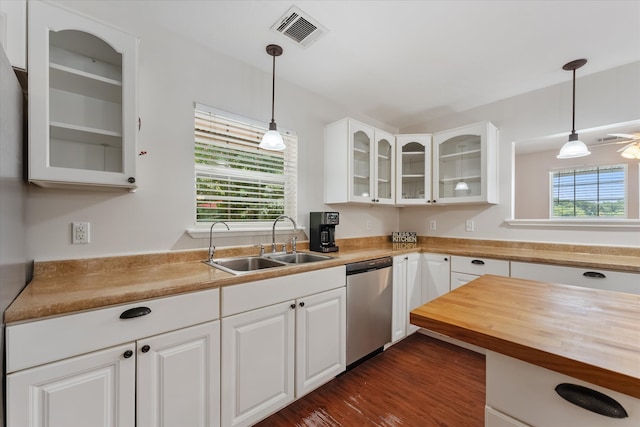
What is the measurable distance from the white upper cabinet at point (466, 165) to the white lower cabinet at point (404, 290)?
2.72ft

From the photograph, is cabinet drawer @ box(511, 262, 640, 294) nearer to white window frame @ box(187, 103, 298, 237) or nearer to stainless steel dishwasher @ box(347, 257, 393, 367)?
stainless steel dishwasher @ box(347, 257, 393, 367)

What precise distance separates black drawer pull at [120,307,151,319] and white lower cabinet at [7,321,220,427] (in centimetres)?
12

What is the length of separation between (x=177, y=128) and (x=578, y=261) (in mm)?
3027

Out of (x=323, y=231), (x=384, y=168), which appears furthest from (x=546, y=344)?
(x=384, y=168)

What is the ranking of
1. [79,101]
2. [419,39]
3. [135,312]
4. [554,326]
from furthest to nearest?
[419,39], [79,101], [135,312], [554,326]

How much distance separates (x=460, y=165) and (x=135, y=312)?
10.2 feet

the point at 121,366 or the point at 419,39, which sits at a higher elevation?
the point at 419,39

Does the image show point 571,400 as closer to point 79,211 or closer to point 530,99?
point 79,211

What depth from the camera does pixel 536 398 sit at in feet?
2.24

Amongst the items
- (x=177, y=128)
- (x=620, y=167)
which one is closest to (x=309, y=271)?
(x=177, y=128)

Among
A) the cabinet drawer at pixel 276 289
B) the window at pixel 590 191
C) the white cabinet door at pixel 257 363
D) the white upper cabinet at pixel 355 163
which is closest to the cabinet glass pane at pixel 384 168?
the white upper cabinet at pixel 355 163

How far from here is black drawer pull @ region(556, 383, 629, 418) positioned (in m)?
0.57

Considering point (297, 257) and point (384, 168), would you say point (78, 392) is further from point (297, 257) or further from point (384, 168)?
point (384, 168)

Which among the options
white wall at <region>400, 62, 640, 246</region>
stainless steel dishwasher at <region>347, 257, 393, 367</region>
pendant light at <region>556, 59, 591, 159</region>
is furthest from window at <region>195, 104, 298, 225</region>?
pendant light at <region>556, 59, 591, 159</region>
